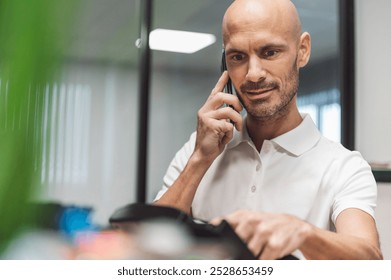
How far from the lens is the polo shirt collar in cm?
53

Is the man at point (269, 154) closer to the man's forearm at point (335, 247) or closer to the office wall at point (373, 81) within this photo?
the man's forearm at point (335, 247)

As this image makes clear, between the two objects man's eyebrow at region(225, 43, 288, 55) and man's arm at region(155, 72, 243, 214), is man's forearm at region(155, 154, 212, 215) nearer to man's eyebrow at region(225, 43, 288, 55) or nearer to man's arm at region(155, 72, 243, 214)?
man's arm at region(155, 72, 243, 214)

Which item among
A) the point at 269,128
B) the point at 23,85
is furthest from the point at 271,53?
the point at 23,85

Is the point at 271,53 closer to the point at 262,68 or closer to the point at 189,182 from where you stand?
the point at 262,68

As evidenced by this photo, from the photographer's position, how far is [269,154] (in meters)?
0.54

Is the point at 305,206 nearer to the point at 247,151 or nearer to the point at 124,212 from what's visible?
the point at 247,151

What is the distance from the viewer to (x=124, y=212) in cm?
25

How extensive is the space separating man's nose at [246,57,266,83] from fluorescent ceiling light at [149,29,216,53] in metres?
0.27

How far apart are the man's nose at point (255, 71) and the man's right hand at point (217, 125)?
7 centimetres

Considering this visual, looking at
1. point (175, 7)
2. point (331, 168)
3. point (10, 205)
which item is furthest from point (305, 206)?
point (175, 7)

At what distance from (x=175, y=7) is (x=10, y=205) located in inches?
33.4

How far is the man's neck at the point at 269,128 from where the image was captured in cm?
53

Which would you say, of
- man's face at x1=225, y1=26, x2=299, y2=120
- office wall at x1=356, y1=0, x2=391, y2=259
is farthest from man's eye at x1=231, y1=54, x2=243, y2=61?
office wall at x1=356, y1=0, x2=391, y2=259

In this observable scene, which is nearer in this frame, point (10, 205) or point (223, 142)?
point (10, 205)
